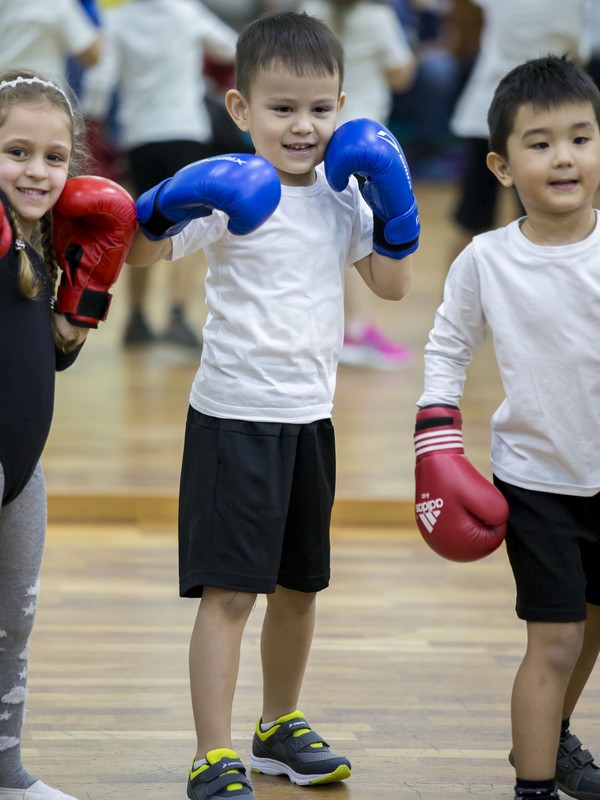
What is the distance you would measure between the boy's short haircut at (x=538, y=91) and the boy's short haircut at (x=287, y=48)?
0.81 ft

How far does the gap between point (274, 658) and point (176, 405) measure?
2187 mm

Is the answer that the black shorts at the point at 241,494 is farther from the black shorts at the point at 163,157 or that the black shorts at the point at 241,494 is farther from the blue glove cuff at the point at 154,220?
the black shorts at the point at 163,157

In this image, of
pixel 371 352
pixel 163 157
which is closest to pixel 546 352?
pixel 371 352

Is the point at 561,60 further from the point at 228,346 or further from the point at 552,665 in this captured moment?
the point at 552,665

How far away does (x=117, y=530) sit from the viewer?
11.2ft

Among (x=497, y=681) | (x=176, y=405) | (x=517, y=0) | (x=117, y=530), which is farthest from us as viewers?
(x=517, y=0)

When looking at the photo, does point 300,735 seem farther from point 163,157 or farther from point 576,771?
point 163,157

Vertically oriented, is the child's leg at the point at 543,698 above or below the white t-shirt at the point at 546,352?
below

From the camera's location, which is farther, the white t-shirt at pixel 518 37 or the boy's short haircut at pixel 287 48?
the white t-shirt at pixel 518 37

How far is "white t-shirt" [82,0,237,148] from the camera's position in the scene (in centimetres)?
492

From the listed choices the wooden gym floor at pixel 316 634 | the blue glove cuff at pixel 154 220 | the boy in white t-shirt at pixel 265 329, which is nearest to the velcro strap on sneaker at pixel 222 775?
the boy in white t-shirt at pixel 265 329

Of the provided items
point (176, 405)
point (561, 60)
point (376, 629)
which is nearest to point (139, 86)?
point (176, 405)

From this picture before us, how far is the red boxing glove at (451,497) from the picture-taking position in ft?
6.51

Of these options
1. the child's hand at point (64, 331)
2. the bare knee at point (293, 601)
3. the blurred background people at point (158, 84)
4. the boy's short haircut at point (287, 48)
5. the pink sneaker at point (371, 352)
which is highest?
the blurred background people at point (158, 84)
